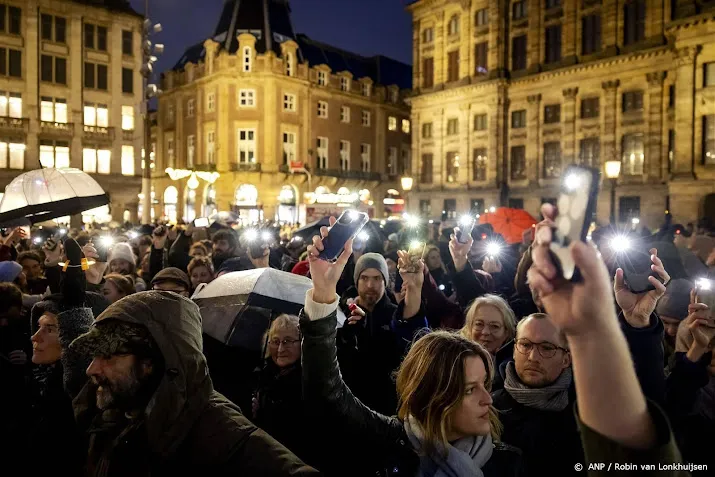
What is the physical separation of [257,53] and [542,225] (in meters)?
48.8

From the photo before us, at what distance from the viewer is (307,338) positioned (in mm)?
2619

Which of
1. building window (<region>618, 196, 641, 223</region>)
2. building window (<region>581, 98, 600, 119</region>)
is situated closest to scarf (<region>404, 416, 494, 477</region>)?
building window (<region>618, 196, 641, 223</region>)

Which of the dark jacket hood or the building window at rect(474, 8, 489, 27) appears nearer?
the dark jacket hood

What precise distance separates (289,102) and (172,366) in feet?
155

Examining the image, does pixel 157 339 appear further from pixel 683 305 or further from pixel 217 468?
pixel 683 305

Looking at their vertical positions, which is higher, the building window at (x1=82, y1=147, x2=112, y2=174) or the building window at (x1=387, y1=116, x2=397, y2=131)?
the building window at (x1=387, y1=116, x2=397, y2=131)

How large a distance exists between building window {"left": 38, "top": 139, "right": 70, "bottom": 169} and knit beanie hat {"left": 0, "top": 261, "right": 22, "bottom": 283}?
120 feet

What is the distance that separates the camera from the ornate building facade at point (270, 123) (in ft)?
149

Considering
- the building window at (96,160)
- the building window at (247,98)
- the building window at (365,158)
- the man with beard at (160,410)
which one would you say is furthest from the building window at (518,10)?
the man with beard at (160,410)

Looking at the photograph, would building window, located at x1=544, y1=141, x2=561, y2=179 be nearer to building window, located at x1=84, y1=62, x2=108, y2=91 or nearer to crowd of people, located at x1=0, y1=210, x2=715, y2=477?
building window, located at x1=84, y1=62, x2=108, y2=91

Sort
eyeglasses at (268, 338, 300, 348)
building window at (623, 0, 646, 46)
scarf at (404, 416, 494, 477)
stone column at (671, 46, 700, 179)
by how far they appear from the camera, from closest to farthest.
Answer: scarf at (404, 416, 494, 477), eyeglasses at (268, 338, 300, 348), stone column at (671, 46, 700, 179), building window at (623, 0, 646, 46)

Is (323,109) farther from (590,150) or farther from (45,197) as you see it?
(45,197)

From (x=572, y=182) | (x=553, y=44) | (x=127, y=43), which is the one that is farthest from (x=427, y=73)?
(x=572, y=182)

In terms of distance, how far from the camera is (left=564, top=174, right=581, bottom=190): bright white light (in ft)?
4.10
